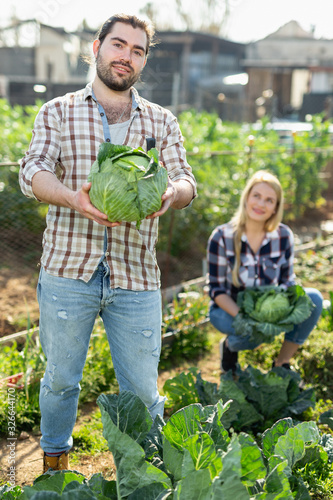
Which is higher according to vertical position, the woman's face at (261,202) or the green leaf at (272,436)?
the woman's face at (261,202)

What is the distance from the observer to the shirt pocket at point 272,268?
3650 mm

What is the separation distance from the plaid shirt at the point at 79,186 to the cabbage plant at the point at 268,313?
4.05 ft

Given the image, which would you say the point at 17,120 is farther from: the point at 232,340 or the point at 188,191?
the point at 188,191

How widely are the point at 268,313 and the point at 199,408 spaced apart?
154 centimetres

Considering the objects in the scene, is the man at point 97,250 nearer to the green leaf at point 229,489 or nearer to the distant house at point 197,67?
the green leaf at point 229,489

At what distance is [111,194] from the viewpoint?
6.38 feet

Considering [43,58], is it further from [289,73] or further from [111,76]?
[111,76]

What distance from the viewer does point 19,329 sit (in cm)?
→ 448

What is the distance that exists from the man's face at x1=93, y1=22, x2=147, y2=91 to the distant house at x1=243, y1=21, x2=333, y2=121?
1668 cm

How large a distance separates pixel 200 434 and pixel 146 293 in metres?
0.78

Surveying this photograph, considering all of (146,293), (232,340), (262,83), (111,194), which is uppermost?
(262,83)

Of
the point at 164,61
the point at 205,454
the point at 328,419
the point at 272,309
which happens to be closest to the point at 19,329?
the point at 272,309

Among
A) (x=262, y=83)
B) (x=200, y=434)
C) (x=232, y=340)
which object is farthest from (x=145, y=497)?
(x=262, y=83)

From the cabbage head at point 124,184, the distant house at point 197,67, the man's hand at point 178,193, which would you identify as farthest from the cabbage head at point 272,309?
the distant house at point 197,67
